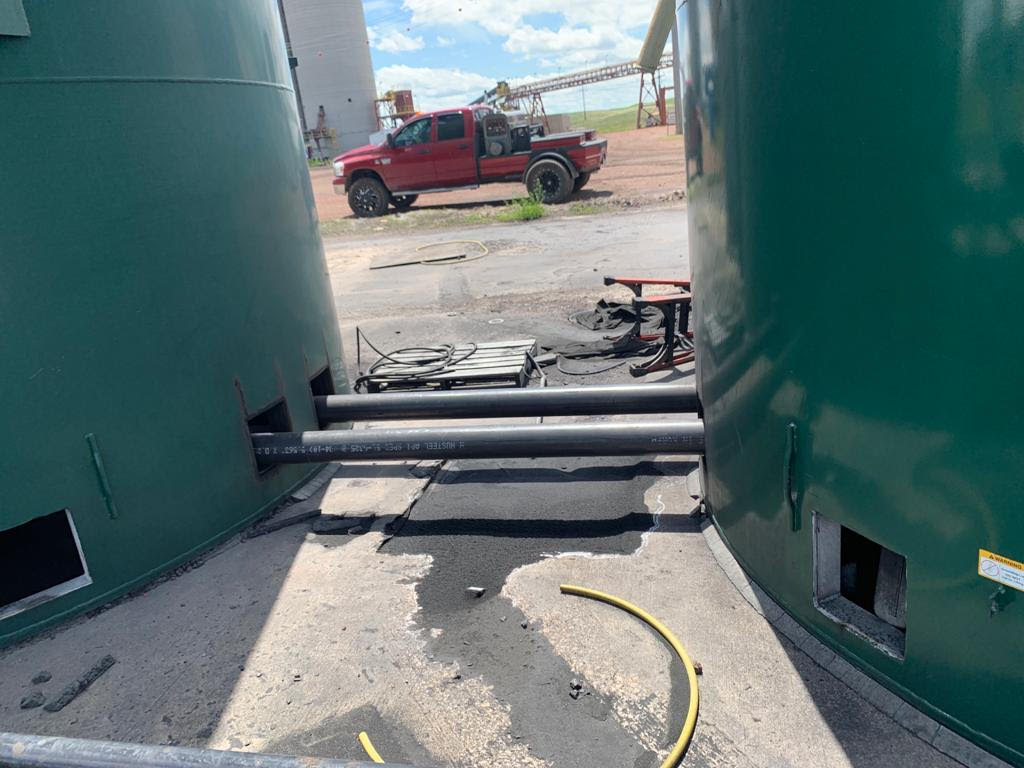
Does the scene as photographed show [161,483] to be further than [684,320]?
No

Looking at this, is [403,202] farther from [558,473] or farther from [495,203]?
[558,473]

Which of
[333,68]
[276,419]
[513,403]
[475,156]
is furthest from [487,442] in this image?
[333,68]

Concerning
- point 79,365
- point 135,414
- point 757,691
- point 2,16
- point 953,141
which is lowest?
point 757,691

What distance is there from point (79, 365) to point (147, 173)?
936mm

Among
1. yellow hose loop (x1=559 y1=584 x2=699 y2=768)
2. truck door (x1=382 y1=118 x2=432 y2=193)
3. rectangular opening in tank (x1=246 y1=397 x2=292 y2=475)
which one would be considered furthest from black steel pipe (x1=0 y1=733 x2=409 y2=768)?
truck door (x1=382 y1=118 x2=432 y2=193)

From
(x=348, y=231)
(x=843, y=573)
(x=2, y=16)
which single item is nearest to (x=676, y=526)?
(x=843, y=573)

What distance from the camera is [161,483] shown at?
3.84 meters

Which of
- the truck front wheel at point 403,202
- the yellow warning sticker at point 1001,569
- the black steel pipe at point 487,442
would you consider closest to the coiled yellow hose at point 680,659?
the black steel pipe at point 487,442

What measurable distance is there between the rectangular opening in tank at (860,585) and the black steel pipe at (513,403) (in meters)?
1.57

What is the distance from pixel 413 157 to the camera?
58.6 feet

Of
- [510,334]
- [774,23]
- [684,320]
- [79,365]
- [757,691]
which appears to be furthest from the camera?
[510,334]

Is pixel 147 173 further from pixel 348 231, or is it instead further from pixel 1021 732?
pixel 348 231

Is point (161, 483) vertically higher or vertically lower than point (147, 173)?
lower

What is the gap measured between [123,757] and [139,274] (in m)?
2.31
